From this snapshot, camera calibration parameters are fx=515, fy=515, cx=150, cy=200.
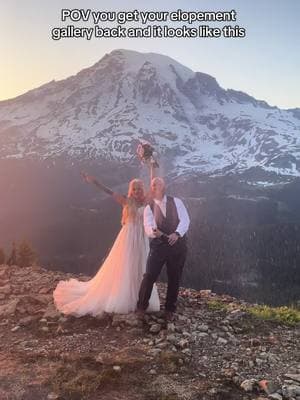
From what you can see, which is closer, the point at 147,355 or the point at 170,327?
the point at 147,355

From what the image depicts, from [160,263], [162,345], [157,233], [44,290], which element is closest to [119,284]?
[160,263]

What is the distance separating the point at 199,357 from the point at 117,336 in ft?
6.46

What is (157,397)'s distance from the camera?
27.3ft

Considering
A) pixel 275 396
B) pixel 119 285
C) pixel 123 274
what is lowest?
pixel 275 396

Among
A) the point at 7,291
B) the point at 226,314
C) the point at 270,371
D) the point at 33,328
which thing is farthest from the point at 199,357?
the point at 7,291

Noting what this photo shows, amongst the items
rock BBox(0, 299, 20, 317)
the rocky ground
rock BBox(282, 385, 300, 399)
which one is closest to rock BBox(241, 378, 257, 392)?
the rocky ground

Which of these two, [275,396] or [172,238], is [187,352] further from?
[172,238]

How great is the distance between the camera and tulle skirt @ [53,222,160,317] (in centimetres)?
1241

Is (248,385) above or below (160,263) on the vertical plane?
below

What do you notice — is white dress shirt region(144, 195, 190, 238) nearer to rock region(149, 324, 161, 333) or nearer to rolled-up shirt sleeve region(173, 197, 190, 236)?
rolled-up shirt sleeve region(173, 197, 190, 236)

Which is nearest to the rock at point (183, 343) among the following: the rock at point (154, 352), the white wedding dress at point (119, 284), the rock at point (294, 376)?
the rock at point (154, 352)

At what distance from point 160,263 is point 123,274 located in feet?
3.97

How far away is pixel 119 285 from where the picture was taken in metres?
12.6

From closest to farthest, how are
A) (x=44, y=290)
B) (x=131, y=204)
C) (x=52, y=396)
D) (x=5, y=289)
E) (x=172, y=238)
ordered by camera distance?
(x=52, y=396) → (x=172, y=238) → (x=131, y=204) → (x=5, y=289) → (x=44, y=290)
